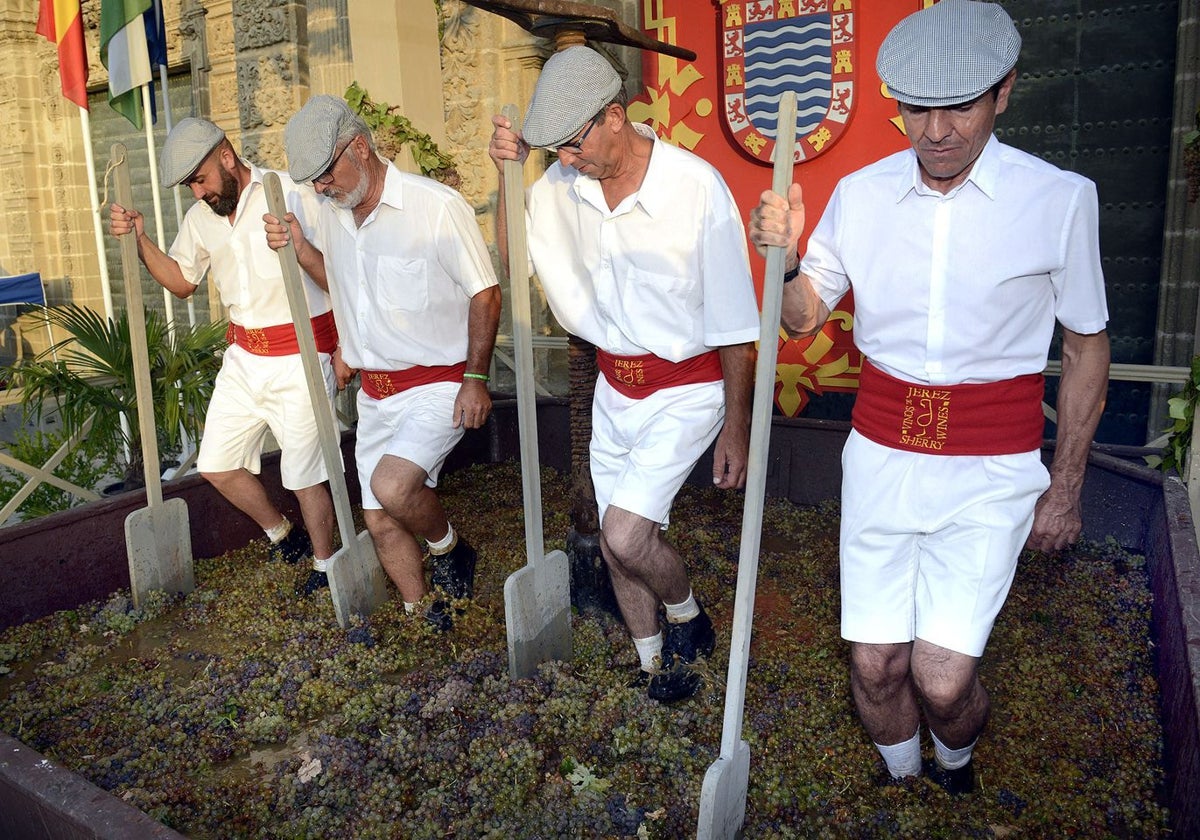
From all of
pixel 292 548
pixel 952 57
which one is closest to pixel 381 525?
pixel 292 548

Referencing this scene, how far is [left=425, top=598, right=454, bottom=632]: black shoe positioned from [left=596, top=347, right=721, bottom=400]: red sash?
1.39m

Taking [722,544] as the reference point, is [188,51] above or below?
above

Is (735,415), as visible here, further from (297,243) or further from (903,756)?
(297,243)

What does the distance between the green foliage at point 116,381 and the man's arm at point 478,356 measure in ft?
6.66

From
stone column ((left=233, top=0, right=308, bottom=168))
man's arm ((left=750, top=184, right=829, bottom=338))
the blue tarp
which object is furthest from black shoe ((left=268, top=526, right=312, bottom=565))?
the blue tarp

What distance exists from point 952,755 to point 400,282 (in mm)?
2672

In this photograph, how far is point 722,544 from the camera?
5.13 metres

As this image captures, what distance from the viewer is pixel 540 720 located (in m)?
3.44

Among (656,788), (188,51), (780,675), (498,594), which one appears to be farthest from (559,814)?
(188,51)

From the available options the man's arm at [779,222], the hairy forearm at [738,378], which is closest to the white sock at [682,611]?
the hairy forearm at [738,378]

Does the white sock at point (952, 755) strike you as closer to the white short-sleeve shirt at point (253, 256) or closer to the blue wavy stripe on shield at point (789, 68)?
the white short-sleeve shirt at point (253, 256)

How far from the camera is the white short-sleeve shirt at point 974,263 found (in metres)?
2.54

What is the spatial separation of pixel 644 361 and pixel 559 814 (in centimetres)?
150

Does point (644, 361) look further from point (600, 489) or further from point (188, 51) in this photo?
point (188, 51)
